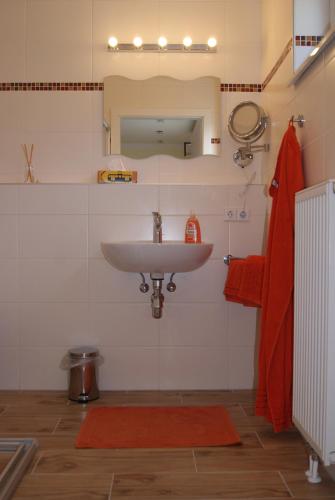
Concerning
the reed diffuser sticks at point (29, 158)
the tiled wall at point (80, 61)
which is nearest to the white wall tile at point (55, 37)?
the tiled wall at point (80, 61)

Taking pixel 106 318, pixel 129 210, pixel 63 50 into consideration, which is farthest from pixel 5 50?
pixel 106 318

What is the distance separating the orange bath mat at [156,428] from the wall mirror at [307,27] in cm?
165

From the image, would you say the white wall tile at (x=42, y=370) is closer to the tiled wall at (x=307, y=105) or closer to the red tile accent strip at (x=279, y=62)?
the tiled wall at (x=307, y=105)

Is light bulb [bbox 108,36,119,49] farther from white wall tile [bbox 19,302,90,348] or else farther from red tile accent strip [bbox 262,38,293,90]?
white wall tile [bbox 19,302,90,348]

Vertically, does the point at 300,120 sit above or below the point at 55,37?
below

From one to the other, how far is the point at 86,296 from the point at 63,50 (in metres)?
1.48

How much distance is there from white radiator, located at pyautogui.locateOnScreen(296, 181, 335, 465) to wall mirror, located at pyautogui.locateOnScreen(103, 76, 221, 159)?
3.90ft

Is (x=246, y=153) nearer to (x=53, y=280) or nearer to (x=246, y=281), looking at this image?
(x=246, y=281)

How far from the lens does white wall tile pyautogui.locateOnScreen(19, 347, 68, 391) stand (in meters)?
2.71

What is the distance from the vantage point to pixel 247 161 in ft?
9.14

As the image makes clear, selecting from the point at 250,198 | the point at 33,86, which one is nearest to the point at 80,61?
the point at 33,86

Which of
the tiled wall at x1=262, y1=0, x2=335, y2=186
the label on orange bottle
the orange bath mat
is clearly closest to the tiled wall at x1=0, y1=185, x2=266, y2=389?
the label on orange bottle

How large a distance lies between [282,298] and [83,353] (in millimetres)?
1184

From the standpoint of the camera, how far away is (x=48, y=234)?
106 inches
